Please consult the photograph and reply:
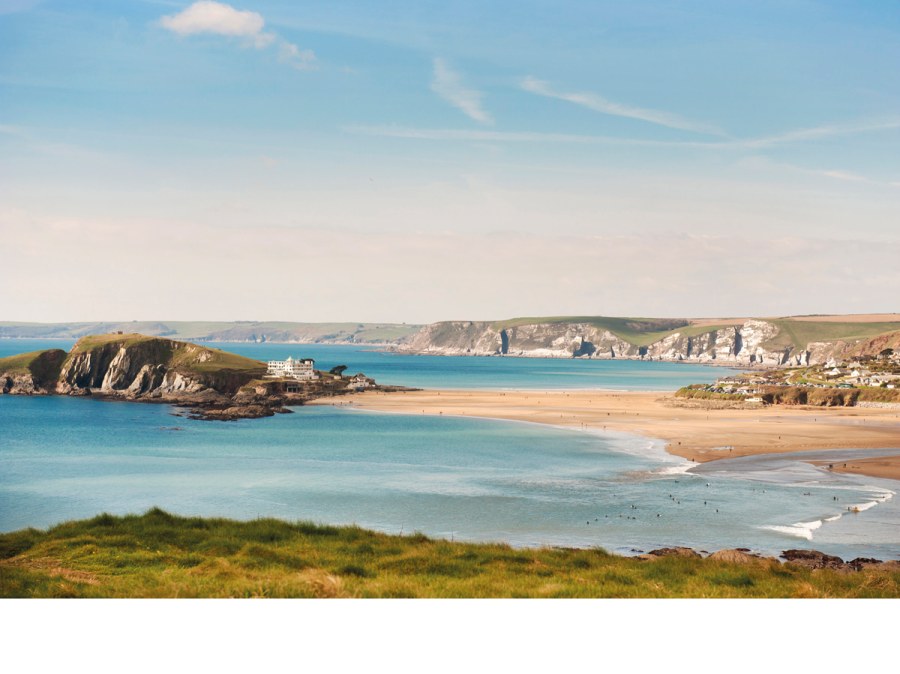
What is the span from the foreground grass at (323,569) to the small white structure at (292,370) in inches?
4013

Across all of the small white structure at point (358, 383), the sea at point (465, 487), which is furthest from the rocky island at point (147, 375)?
the sea at point (465, 487)

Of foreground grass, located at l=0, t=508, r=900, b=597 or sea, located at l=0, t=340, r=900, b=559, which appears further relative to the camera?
sea, located at l=0, t=340, r=900, b=559

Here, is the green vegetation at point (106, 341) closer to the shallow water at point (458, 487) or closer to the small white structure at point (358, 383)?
the small white structure at point (358, 383)

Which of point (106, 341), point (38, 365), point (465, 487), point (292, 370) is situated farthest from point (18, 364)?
point (465, 487)

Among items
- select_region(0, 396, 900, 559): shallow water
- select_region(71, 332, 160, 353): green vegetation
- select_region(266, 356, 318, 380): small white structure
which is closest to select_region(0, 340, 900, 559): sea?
select_region(0, 396, 900, 559): shallow water

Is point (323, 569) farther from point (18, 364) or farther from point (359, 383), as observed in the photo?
point (18, 364)

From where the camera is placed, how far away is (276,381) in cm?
11319

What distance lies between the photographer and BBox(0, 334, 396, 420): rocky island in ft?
352

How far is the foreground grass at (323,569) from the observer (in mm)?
11328

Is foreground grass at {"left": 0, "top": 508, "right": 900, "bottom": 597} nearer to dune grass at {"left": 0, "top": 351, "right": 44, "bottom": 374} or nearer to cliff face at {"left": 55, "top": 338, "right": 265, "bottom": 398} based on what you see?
cliff face at {"left": 55, "top": 338, "right": 265, "bottom": 398}

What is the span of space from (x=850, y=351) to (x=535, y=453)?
12898cm

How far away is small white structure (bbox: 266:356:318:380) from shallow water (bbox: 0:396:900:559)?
51.2 m

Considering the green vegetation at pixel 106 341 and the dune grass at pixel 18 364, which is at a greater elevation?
the green vegetation at pixel 106 341

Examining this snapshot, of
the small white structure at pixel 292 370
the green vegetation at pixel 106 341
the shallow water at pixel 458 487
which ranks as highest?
the green vegetation at pixel 106 341
